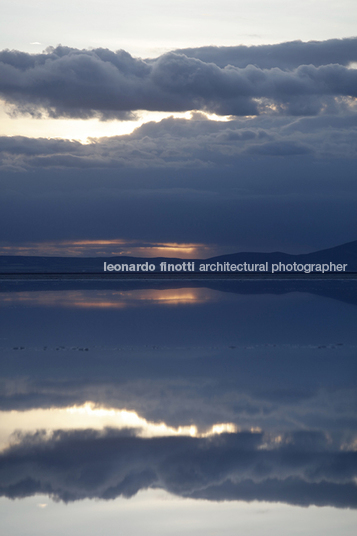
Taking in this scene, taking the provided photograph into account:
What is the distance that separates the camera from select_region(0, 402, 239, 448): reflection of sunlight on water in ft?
22.9

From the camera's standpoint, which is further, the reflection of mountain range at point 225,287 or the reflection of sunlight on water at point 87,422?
the reflection of mountain range at point 225,287

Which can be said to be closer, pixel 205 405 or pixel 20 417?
pixel 20 417

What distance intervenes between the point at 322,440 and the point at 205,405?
6.87ft

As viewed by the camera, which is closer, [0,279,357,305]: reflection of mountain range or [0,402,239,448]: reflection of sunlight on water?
[0,402,239,448]: reflection of sunlight on water

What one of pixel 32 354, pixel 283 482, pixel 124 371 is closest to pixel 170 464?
pixel 283 482

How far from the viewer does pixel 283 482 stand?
553 cm

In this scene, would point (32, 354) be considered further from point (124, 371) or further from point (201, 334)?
point (201, 334)

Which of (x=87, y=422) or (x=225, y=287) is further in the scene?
(x=225, y=287)

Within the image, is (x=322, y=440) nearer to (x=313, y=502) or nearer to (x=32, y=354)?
(x=313, y=502)

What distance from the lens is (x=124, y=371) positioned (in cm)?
1073

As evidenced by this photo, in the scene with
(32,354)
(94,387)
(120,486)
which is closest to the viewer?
(120,486)

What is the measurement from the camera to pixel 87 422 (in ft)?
24.3

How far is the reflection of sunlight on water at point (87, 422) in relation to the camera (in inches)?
274

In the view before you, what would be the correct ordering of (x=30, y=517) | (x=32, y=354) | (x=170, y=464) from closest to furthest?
(x=30, y=517), (x=170, y=464), (x=32, y=354)
